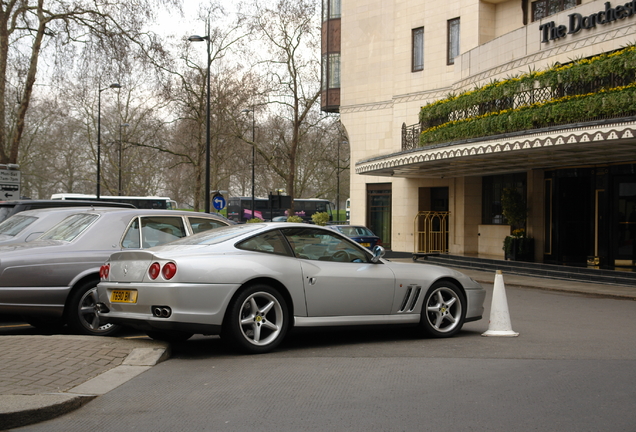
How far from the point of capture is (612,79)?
17078 mm

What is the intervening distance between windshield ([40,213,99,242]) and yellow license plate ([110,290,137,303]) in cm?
171

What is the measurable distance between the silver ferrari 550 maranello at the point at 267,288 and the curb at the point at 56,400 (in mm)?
802

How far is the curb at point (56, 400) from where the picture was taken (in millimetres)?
4668

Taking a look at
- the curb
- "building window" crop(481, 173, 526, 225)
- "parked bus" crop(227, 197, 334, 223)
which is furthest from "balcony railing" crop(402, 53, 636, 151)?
"parked bus" crop(227, 197, 334, 223)

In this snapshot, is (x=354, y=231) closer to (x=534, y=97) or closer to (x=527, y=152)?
(x=527, y=152)

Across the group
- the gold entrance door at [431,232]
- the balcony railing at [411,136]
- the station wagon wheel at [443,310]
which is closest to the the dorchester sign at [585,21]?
the balcony railing at [411,136]

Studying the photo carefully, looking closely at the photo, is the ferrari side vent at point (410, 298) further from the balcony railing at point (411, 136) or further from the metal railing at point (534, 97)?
the balcony railing at point (411, 136)

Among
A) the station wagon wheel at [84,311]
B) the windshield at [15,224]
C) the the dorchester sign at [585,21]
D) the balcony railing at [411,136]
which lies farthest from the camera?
the balcony railing at [411,136]

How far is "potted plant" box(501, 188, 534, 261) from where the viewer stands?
23.3m

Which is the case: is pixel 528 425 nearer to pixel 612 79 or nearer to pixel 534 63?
pixel 612 79

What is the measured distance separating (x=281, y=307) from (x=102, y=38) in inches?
733

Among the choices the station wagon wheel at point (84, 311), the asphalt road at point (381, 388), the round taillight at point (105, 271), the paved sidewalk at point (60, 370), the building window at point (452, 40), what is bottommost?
the asphalt road at point (381, 388)

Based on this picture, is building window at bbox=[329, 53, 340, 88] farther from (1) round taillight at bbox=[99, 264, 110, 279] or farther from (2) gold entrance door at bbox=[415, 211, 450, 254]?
(1) round taillight at bbox=[99, 264, 110, 279]

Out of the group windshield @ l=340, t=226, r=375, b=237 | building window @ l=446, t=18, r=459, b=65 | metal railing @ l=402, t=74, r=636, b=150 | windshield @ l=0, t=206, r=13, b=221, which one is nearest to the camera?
windshield @ l=0, t=206, r=13, b=221
